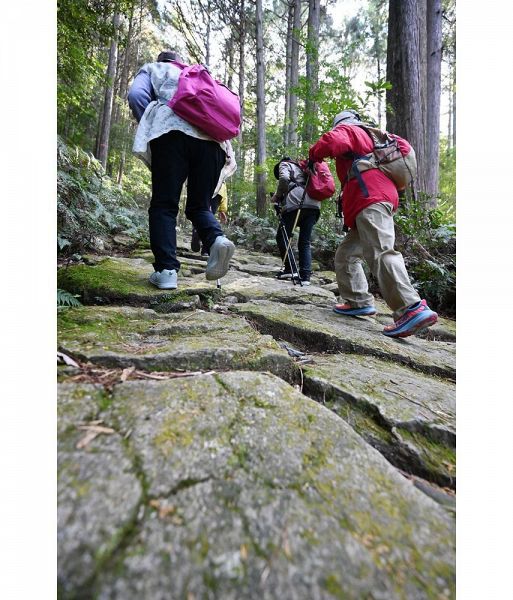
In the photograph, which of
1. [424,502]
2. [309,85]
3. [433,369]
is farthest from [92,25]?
[424,502]

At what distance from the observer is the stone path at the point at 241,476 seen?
63cm

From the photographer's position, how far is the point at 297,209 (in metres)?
4.84

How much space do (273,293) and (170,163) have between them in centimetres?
155

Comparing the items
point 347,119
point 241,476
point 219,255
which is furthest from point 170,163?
point 241,476

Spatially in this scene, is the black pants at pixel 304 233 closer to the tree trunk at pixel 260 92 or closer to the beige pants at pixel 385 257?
the beige pants at pixel 385 257

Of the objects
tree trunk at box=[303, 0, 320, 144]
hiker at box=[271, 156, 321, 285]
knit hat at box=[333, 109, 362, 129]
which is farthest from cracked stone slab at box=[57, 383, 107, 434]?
tree trunk at box=[303, 0, 320, 144]

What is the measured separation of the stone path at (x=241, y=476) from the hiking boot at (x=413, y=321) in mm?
902

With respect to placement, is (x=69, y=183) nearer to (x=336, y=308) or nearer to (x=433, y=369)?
(x=336, y=308)

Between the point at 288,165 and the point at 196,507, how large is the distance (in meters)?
5.04

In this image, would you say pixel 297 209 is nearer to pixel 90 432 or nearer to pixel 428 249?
pixel 428 249

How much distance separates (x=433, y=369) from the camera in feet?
6.93

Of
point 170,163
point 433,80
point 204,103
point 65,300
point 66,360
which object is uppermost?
point 433,80

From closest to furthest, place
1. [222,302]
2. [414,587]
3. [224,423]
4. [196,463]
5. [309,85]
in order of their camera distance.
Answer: [414,587]
[196,463]
[224,423]
[222,302]
[309,85]

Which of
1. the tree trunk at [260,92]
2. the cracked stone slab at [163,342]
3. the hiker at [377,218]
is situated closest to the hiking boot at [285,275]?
the hiker at [377,218]
